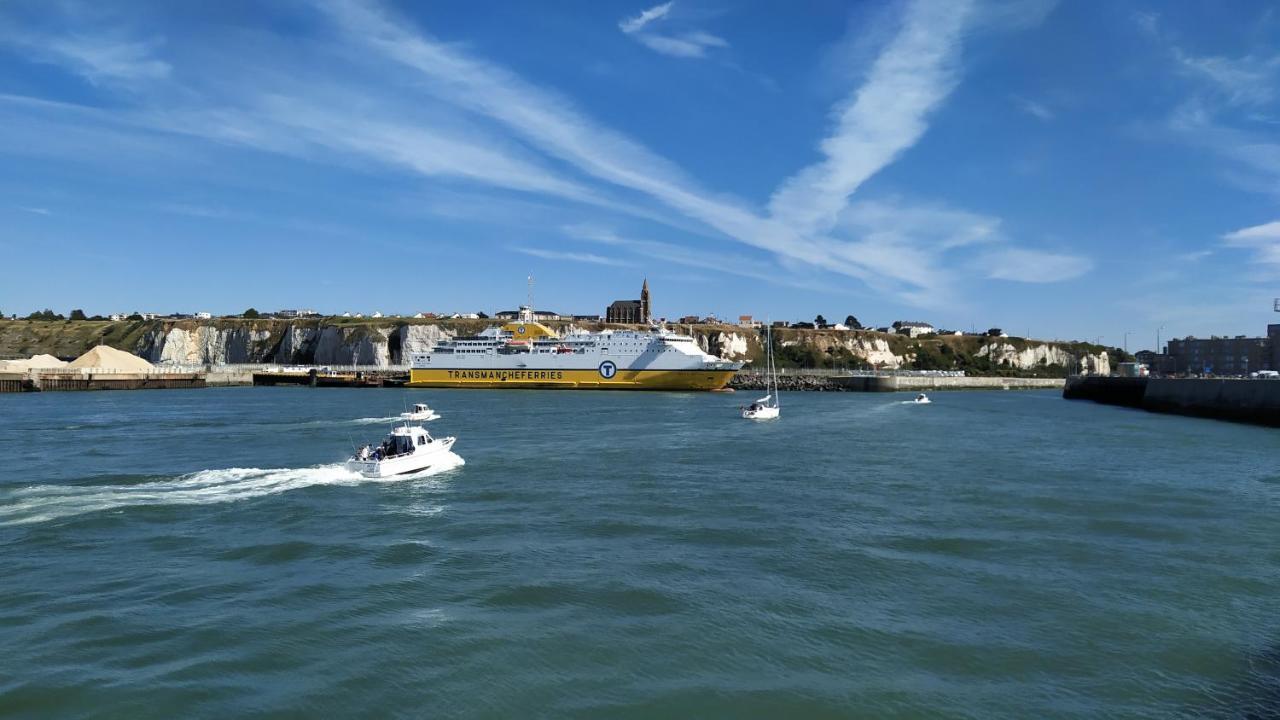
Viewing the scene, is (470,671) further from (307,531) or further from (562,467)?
(562,467)

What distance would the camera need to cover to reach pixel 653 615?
11.9 metres

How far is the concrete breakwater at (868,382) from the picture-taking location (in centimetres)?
9719

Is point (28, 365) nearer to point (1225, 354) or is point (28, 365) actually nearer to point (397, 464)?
point (397, 464)

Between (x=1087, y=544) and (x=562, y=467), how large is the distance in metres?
16.2

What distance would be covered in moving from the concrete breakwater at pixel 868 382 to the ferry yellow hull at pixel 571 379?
583 inches

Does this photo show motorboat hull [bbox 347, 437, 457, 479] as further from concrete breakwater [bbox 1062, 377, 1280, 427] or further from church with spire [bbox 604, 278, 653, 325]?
church with spire [bbox 604, 278, 653, 325]

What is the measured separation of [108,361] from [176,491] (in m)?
84.4

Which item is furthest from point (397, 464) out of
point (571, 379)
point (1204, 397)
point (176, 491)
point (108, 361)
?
point (108, 361)

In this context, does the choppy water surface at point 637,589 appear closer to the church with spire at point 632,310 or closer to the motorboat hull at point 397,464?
the motorboat hull at point 397,464

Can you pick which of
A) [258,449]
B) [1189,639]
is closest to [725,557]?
[1189,639]

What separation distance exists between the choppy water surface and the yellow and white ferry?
56.2 meters

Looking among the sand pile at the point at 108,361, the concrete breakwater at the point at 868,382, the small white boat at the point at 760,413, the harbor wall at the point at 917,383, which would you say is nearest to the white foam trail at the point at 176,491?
the small white boat at the point at 760,413

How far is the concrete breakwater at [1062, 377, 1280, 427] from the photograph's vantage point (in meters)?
47.7

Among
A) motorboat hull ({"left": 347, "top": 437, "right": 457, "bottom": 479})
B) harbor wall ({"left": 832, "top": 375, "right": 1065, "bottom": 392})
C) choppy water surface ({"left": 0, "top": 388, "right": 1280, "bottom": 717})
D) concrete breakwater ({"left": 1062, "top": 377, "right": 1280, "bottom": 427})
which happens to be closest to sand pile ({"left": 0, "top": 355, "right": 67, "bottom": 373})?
choppy water surface ({"left": 0, "top": 388, "right": 1280, "bottom": 717})
